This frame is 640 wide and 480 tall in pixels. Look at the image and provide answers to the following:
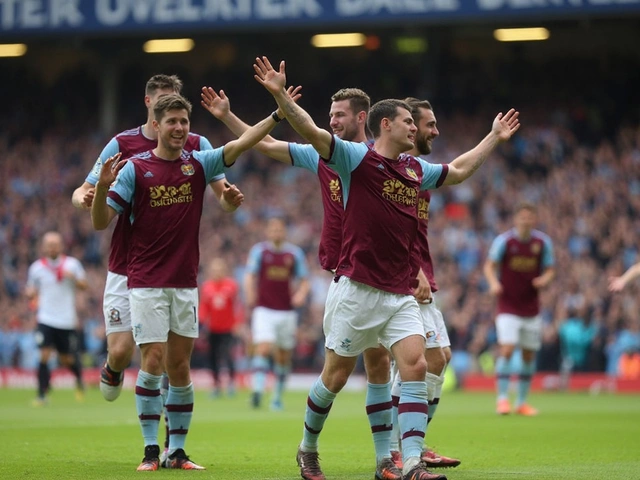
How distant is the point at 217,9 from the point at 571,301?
452 inches

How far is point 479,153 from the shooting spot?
8977mm

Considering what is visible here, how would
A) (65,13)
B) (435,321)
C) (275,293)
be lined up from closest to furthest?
(435,321)
(275,293)
(65,13)

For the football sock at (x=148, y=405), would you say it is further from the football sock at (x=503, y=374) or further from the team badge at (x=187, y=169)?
the football sock at (x=503, y=374)

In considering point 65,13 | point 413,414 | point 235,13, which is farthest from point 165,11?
point 413,414

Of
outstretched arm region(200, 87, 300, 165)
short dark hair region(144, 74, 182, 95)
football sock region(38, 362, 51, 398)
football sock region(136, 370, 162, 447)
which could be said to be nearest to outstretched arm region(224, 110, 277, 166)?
outstretched arm region(200, 87, 300, 165)

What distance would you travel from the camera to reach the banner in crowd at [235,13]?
1061 inches

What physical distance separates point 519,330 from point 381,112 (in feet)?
28.7

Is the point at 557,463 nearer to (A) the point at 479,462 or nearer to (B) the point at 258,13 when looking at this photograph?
(A) the point at 479,462

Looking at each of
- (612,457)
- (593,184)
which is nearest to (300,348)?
(593,184)

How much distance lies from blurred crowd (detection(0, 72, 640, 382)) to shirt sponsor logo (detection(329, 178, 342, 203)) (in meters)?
15.4

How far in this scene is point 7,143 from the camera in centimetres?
3419

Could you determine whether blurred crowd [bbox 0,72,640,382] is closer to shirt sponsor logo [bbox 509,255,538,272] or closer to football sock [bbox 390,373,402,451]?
shirt sponsor logo [bbox 509,255,538,272]

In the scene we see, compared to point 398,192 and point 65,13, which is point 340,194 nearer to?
point 398,192

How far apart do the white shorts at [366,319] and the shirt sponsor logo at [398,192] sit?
0.65 m
